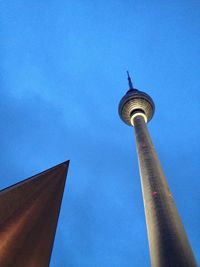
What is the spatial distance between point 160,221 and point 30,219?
23809mm

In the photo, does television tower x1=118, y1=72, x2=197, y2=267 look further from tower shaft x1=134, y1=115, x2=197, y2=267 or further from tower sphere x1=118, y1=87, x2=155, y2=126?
tower sphere x1=118, y1=87, x2=155, y2=126

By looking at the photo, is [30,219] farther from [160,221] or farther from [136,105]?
[136,105]

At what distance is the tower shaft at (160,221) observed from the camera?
2325 cm

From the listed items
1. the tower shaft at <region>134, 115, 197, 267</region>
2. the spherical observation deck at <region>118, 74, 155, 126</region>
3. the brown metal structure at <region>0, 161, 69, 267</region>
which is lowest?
the brown metal structure at <region>0, 161, 69, 267</region>

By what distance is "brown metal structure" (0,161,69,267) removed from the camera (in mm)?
5649

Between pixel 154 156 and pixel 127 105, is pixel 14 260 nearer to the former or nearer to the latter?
pixel 154 156

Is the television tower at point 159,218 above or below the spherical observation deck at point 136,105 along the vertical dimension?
below

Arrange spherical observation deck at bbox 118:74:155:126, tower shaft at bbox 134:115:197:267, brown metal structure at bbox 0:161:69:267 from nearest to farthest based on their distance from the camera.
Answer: brown metal structure at bbox 0:161:69:267 < tower shaft at bbox 134:115:197:267 < spherical observation deck at bbox 118:74:155:126

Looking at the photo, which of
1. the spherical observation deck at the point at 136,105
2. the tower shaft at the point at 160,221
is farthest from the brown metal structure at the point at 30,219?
the spherical observation deck at the point at 136,105

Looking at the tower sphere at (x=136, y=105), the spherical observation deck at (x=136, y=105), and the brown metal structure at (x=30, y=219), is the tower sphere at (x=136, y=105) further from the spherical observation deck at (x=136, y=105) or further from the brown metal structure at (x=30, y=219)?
the brown metal structure at (x=30, y=219)

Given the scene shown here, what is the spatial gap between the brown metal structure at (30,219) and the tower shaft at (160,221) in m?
19.0

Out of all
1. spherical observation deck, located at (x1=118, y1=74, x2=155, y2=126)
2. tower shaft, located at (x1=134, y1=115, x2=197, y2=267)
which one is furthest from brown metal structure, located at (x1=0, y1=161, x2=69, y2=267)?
spherical observation deck, located at (x1=118, y1=74, x2=155, y2=126)

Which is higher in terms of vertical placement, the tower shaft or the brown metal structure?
the tower shaft

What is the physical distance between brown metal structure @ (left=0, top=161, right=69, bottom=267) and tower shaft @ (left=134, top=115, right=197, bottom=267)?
19.0m
